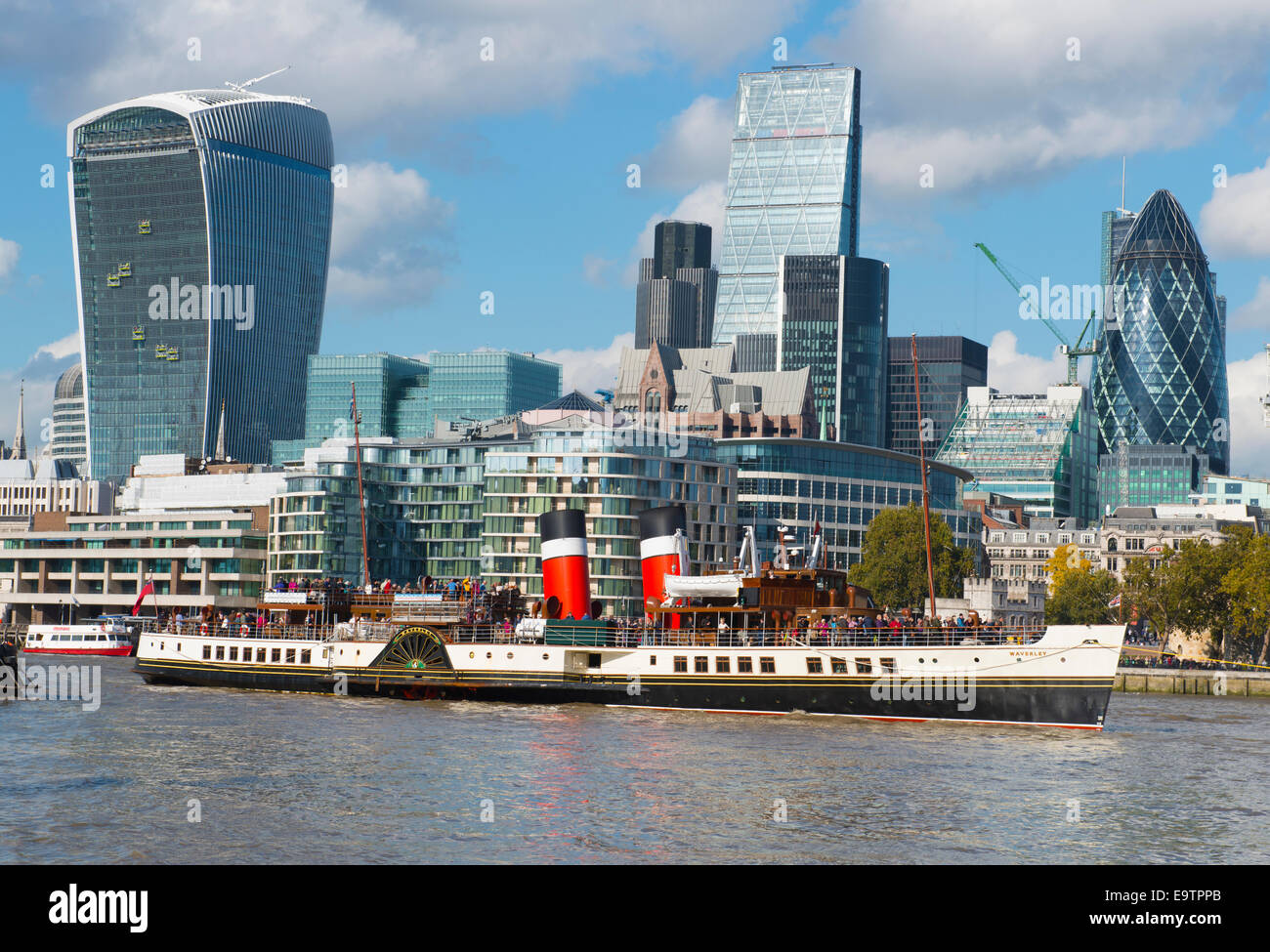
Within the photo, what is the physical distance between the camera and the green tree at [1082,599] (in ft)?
580

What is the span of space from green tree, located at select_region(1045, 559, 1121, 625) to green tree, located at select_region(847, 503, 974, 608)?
14.8 m

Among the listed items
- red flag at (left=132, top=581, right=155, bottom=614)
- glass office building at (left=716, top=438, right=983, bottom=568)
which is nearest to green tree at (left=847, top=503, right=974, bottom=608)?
glass office building at (left=716, top=438, right=983, bottom=568)

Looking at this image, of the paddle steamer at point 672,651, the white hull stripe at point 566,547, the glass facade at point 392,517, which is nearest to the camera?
the paddle steamer at point 672,651

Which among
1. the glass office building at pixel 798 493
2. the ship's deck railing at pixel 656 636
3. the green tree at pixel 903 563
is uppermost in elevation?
the glass office building at pixel 798 493

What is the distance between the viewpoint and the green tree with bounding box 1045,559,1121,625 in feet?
580
